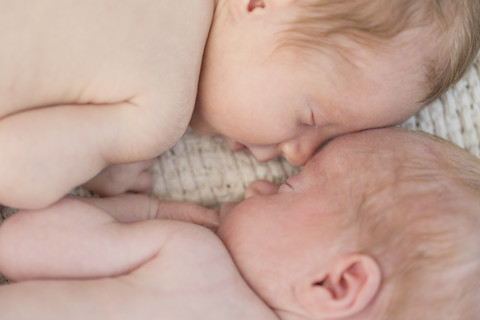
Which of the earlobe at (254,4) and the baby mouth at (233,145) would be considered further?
the baby mouth at (233,145)

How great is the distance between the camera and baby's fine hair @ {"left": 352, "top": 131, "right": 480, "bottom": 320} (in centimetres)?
107

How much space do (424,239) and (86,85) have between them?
2.40ft

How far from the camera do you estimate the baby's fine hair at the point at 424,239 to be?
3.50ft

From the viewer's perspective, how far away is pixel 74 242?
1.13m

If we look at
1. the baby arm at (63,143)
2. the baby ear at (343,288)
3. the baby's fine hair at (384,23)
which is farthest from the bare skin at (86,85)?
the baby ear at (343,288)

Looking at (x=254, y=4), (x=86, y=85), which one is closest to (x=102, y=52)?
(x=86, y=85)

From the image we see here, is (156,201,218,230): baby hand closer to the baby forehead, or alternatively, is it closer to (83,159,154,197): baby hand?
(83,159,154,197): baby hand

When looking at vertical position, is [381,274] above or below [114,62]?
below

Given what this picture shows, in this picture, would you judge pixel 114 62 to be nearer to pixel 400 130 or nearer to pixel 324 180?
pixel 324 180

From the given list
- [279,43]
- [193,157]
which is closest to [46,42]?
[279,43]

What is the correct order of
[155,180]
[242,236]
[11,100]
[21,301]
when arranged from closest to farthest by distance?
1. [21,301]
2. [11,100]
3. [242,236]
4. [155,180]

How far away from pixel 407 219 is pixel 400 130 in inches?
10.6

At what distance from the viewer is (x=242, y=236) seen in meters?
1.23

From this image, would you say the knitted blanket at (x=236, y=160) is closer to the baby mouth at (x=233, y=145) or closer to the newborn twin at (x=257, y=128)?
the baby mouth at (x=233, y=145)
